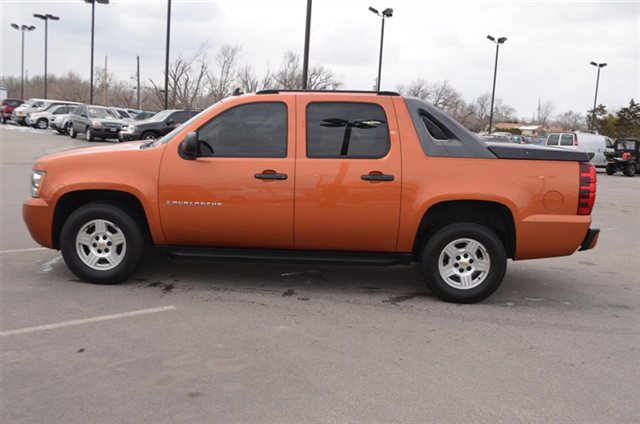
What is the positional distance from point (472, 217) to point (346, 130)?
151 cm

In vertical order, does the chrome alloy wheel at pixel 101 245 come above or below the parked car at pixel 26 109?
below

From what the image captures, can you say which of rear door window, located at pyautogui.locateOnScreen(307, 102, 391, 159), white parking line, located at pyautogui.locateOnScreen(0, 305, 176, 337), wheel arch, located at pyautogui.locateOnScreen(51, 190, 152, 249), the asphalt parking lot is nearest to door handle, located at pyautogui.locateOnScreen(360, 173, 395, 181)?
rear door window, located at pyautogui.locateOnScreen(307, 102, 391, 159)

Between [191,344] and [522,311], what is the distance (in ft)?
10.0

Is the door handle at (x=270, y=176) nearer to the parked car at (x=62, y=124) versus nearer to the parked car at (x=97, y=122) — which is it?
the parked car at (x=97, y=122)

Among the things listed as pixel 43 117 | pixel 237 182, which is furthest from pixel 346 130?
pixel 43 117

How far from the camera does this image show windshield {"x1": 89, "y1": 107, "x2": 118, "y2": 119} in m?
28.0

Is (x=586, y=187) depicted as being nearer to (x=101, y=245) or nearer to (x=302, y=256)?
(x=302, y=256)

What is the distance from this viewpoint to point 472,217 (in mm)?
5461

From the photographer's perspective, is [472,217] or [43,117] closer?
[472,217]

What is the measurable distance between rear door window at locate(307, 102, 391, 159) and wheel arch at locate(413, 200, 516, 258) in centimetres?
80

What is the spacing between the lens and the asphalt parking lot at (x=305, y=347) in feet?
10.8

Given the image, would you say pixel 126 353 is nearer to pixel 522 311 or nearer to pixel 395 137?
pixel 395 137

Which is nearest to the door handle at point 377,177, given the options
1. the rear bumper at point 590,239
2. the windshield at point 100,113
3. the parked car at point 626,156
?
the rear bumper at point 590,239

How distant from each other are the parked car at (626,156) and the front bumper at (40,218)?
28195 mm
